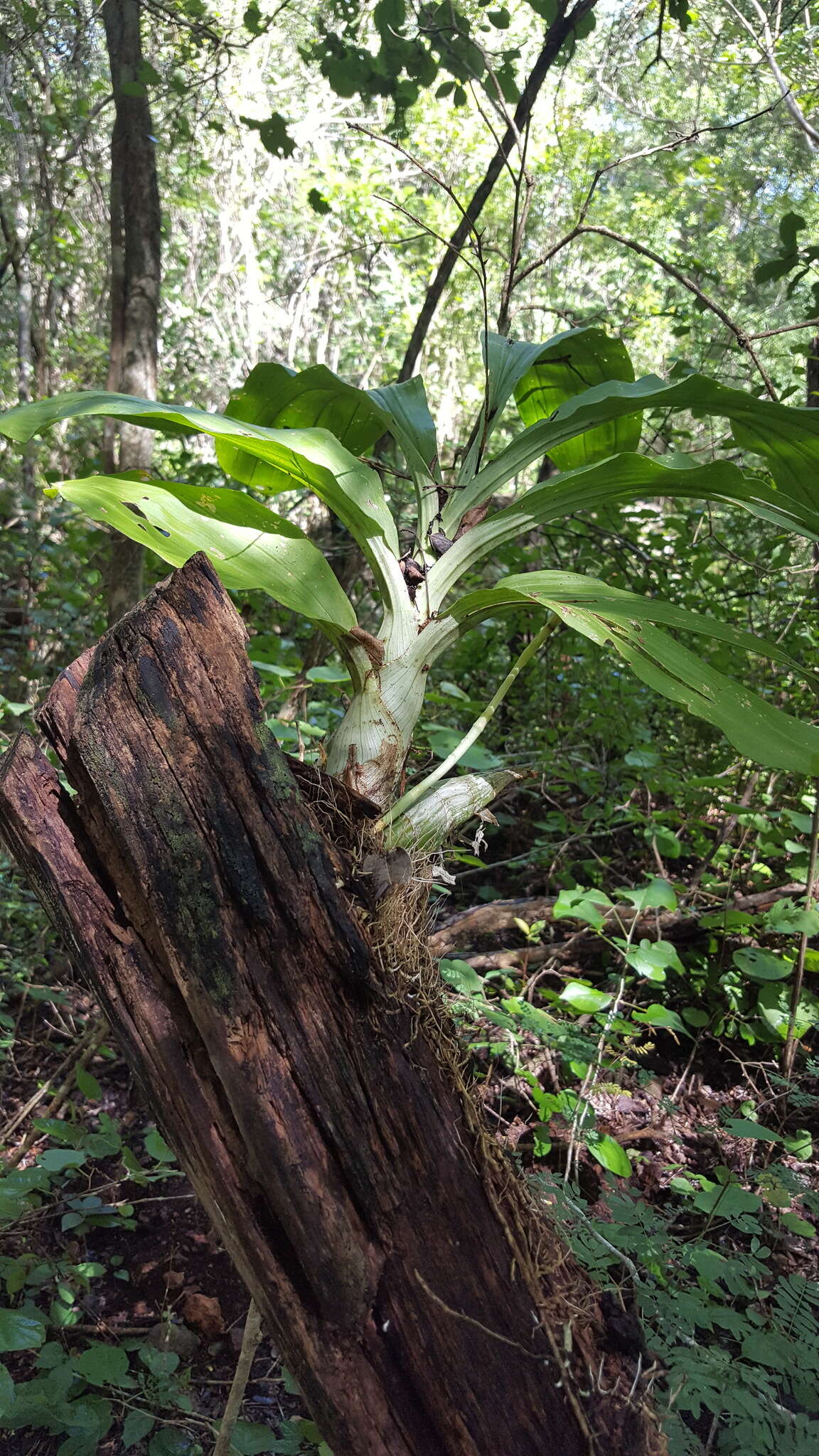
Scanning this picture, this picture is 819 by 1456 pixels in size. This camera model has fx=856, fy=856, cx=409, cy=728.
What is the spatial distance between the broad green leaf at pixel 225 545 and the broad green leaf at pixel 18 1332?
1.07 m

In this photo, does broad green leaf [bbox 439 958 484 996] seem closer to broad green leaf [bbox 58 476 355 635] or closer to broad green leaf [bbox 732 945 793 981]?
broad green leaf [bbox 732 945 793 981]

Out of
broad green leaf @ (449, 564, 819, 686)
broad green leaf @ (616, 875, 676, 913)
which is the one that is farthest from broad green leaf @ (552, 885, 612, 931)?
broad green leaf @ (449, 564, 819, 686)

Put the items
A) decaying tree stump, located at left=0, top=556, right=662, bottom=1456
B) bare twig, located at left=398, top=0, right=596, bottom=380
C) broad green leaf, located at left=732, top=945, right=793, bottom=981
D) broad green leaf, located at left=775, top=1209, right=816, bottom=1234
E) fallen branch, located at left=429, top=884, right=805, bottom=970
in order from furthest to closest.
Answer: bare twig, located at left=398, top=0, right=596, bottom=380 < fallen branch, located at left=429, top=884, right=805, bottom=970 < broad green leaf, located at left=732, top=945, right=793, bottom=981 < broad green leaf, located at left=775, top=1209, right=816, bottom=1234 < decaying tree stump, located at left=0, top=556, right=662, bottom=1456

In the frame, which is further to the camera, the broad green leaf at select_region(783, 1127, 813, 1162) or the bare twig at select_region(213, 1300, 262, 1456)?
the broad green leaf at select_region(783, 1127, 813, 1162)

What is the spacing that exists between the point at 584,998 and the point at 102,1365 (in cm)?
103

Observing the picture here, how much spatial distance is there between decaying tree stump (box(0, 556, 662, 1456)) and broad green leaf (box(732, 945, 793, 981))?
1.12 m

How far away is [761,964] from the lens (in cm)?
200

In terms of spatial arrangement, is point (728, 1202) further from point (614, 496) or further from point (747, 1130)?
point (614, 496)

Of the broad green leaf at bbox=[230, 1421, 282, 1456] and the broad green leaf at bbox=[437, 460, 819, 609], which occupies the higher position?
the broad green leaf at bbox=[437, 460, 819, 609]

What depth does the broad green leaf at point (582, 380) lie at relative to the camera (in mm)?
1539

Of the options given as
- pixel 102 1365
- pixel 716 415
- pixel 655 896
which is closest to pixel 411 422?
pixel 716 415

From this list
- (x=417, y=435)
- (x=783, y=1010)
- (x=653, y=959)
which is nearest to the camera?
(x=417, y=435)

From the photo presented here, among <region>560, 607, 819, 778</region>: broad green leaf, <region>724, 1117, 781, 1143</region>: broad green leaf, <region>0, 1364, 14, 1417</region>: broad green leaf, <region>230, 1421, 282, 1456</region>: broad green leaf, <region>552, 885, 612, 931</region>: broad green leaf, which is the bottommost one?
<region>230, 1421, 282, 1456</region>: broad green leaf

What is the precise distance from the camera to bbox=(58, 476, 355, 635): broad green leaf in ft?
3.75
